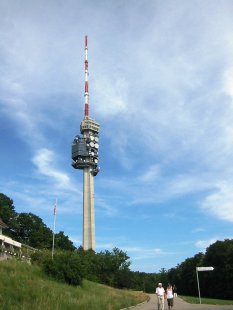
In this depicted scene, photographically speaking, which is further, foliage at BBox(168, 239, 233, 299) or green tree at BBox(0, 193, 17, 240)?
green tree at BBox(0, 193, 17, 240)

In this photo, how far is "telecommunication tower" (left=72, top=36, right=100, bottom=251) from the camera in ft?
413

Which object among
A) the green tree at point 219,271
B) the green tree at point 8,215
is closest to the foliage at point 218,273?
the green tree at point 219,271

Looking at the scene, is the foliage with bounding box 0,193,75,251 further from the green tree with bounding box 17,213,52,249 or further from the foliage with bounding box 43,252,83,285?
the foliage with bounding box 43,252,83,285

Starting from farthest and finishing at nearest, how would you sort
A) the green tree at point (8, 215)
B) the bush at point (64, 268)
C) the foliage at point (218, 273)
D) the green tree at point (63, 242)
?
the green tree at point (63, 242), the green tree at point (8, 215), the foliage at point (218, 273), the bush at point (64, 268)

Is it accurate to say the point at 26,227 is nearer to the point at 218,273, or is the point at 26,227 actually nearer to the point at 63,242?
the point at 63,242

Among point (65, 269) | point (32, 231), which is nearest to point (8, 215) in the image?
point (32, 231)

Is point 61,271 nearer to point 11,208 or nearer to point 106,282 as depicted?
point 106,282

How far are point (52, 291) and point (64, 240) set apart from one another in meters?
88.2

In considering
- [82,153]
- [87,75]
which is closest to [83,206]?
[82,153]

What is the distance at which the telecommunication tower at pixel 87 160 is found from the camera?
12579 cm

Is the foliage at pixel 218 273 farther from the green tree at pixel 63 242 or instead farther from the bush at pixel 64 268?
the bush at pixel 64 268

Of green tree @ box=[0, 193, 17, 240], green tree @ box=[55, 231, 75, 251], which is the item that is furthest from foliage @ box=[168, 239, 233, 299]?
green tree @ box=[0, 193, 17, 240]

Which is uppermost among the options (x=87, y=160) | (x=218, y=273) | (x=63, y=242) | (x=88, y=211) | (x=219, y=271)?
(x=87, y=160)

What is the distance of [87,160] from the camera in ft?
443
